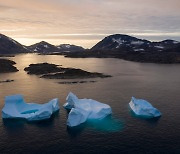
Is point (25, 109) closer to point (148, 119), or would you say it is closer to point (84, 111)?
point (84, 111)

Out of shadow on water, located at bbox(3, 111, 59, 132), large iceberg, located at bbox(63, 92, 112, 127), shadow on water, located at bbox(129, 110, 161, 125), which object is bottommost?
shadow on water, located at bbox(3, 111, 59, 132)

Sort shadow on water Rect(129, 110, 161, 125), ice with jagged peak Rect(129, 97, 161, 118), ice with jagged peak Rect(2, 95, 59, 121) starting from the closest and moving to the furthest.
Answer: shadow on water Rect(129, 110, 161, 125)
ice with jagged peak Rect(2, 95, 59, 121)
ice with jagged peak Rect(129, 97, 161, 118)

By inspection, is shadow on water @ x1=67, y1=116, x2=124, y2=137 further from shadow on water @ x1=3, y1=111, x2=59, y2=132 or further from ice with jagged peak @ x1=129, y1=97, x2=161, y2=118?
ice with jagged peak @ x1=129, y1=97, x2=161, y2=118

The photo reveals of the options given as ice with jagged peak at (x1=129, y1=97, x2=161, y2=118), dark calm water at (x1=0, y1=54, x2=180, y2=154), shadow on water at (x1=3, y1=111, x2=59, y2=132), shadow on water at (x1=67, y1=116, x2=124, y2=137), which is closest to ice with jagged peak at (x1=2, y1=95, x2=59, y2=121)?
shadow on water at (x1=3, y1=111, x2=59, y2=132)

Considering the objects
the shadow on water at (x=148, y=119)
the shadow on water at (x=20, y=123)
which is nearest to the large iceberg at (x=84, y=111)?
the shadow on water at (x=20, y=123)

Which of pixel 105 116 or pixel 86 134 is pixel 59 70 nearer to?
pixel 105 116
